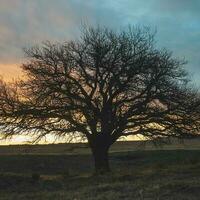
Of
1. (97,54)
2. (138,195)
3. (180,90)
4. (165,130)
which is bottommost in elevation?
(138,195)

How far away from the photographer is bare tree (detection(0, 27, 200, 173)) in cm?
3244

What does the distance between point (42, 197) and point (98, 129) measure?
1441 cm

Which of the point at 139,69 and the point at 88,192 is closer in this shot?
the point at 88,192

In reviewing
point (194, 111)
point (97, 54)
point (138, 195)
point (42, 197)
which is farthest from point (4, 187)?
point (194, 111)

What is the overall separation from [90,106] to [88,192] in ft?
43.8

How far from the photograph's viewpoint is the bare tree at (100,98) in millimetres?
32438

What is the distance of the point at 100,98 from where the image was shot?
33188 millimetres

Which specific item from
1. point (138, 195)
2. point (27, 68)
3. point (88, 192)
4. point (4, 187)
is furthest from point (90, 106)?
point (138, 195)

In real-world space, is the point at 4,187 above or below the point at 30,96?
below

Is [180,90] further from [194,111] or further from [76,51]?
[76,51]

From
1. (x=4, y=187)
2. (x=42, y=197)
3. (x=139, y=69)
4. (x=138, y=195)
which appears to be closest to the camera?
(x=138, y=195)

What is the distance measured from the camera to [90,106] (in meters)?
32.6

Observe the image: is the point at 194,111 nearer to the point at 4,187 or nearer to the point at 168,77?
the point at 168,77

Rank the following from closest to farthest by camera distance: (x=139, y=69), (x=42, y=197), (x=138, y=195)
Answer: (x=138, y=195) < (x=42, y=197) < (x=139, y=69)
